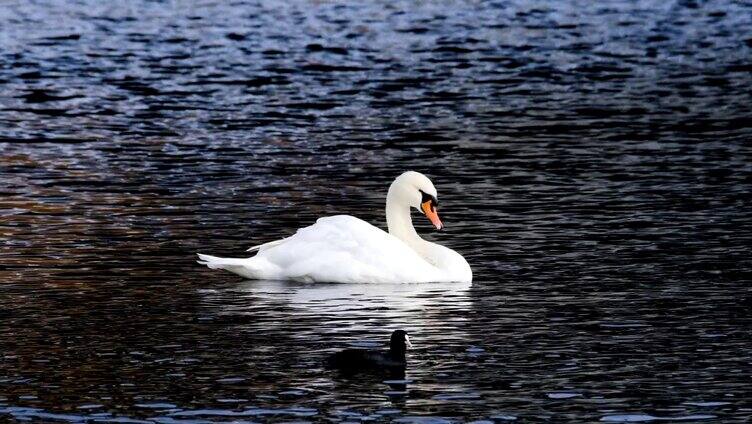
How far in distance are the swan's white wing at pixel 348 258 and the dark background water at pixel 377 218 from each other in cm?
24

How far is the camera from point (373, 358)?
1519 cm

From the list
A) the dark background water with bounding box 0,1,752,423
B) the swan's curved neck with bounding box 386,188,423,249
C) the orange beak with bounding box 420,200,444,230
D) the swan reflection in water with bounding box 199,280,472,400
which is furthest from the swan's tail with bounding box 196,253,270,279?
the orange beak with bounding box 420,200,444,230

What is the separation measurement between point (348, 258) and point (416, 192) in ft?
4.86

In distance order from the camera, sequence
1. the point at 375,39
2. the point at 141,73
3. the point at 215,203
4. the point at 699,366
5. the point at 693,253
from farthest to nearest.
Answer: the point at 375,39, the point at 141,73, the point at 215,203, the point at 693,253, the point at 699,366

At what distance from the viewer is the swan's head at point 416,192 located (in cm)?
2128

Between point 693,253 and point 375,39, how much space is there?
32160 millimetres

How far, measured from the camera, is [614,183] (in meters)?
27.1

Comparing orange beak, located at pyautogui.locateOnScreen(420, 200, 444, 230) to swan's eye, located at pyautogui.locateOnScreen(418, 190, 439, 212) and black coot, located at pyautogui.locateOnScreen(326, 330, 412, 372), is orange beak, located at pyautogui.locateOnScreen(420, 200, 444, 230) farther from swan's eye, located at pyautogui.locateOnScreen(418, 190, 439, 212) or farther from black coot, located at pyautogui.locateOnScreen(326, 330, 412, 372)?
black coot, located at pyautogui.locateOnScreen(326, 330, 412, 372)

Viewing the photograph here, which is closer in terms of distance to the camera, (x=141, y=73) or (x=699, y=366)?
(x=699, y=366)

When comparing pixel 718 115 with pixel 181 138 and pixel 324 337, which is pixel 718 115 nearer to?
pixel 181 138

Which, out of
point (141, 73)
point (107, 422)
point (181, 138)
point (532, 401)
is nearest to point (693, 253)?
point (532, 401)

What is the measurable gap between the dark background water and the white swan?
0.24 m

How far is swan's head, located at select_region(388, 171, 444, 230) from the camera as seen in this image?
2128 cm

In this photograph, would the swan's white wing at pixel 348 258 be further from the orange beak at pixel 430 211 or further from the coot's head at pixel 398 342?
the coot's head at pixel 398 342
